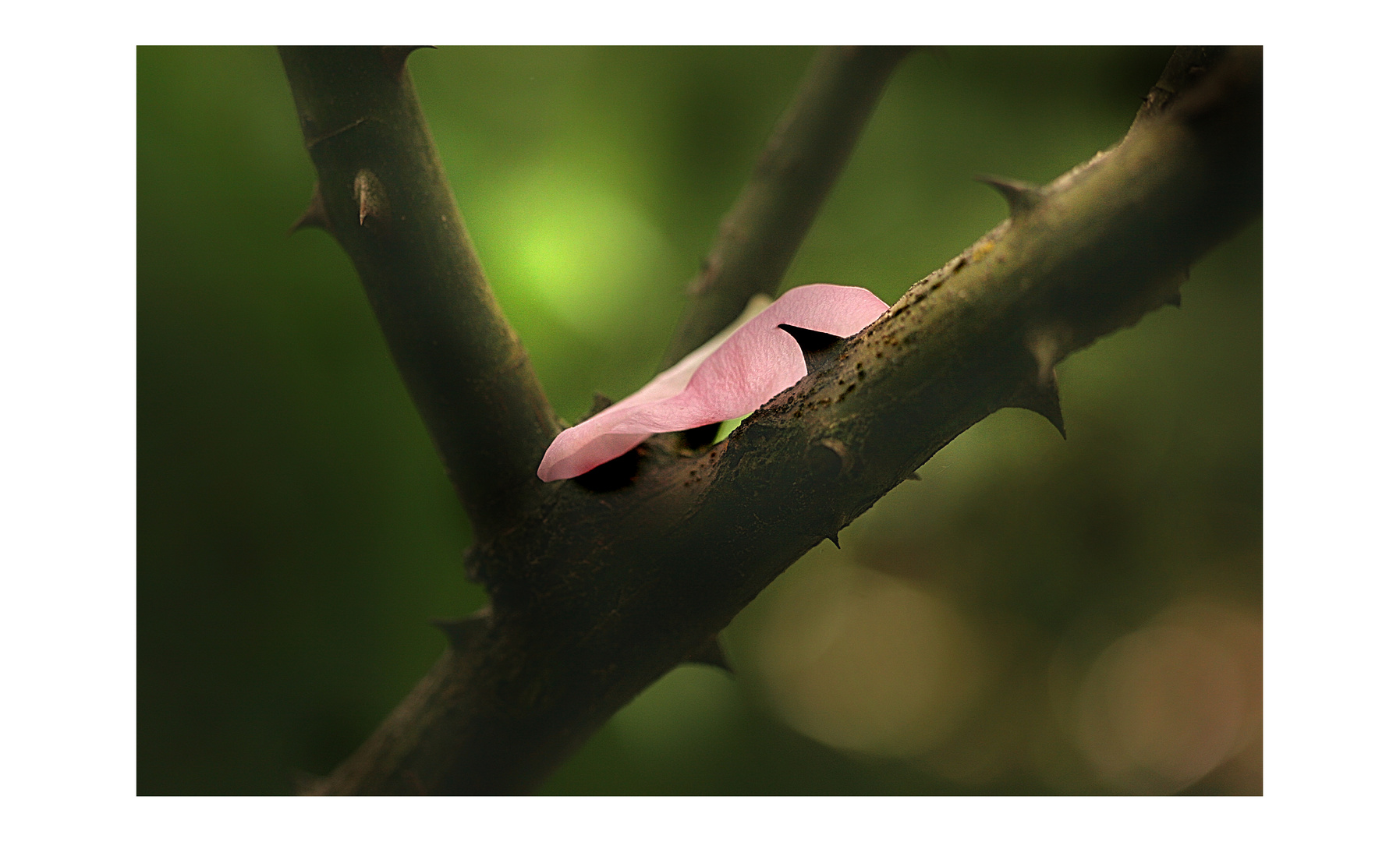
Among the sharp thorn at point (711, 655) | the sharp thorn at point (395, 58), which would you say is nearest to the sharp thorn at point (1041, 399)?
the sharp thorn at point (711, 655)

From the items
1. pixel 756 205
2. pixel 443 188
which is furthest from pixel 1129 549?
pixel 443 188

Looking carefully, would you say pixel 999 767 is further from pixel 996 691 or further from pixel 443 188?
pixel 443 188

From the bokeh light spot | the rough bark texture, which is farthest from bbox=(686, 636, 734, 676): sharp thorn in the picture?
the bokeh light spot

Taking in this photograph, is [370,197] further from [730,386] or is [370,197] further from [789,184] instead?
[789,184]

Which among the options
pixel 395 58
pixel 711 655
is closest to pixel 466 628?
pixel 711 655

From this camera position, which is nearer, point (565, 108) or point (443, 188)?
point (443, 188)

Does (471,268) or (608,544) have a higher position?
(471,268)

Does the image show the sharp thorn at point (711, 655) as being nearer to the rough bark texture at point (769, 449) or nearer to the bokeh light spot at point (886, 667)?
the rough bark texture at point (769, 449)
